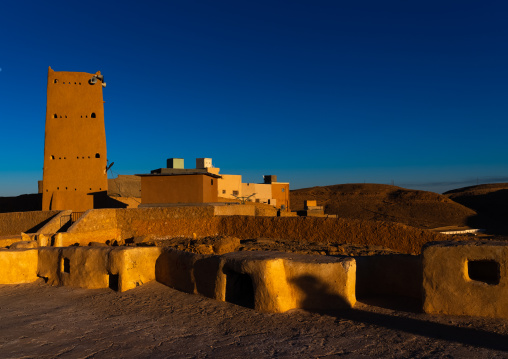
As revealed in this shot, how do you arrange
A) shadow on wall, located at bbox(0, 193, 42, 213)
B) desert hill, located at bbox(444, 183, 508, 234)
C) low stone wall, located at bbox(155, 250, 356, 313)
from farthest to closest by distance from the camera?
1. desert hill, located at bbox(444, 183, 508, 234)
2. shadow on wall, located at bbox(0, 193, 42, 213)
3. low stone wall, located at bbox(155, 250, 356, 313)

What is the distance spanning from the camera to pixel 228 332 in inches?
186

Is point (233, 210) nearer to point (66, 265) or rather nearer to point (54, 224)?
point (54, 224)

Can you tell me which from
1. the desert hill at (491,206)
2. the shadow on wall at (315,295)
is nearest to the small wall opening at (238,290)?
the shadow on wall at (315,295)

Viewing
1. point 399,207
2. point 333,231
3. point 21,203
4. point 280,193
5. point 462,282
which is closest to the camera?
point 462,282

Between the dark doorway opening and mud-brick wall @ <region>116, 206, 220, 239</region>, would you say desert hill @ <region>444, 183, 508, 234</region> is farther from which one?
the dark doorway opening

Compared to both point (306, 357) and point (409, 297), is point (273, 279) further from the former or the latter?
point (409, 297)

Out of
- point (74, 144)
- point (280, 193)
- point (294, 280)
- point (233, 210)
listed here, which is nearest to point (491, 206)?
point (280, 193)

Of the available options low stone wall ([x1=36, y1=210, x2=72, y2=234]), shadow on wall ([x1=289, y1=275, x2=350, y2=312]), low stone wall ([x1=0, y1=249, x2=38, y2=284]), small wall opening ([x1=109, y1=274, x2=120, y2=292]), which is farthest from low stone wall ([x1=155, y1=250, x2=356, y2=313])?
low stone wall ([x1=36, y1=210, x2=72, y2=234])

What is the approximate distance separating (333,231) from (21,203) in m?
26.4

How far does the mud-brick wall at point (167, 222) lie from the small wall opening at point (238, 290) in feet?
37.0

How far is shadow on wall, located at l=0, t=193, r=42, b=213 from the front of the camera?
30.2 meters

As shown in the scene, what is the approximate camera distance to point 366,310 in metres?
5.33

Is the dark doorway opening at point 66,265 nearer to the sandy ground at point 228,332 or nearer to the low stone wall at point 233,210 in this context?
the sandy ground at point 228,332

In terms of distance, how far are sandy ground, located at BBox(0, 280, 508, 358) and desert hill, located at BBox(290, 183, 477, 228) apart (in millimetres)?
29233
